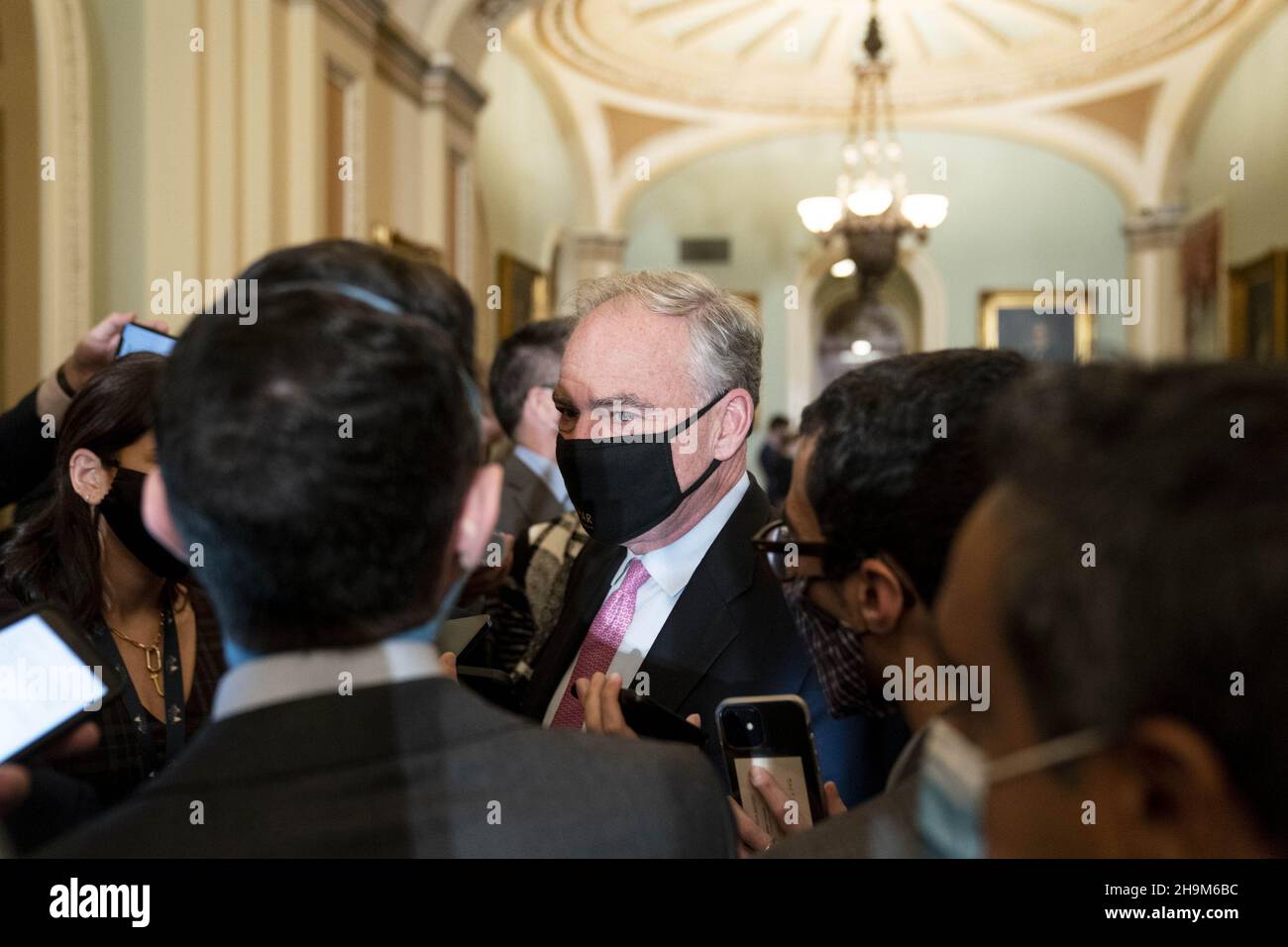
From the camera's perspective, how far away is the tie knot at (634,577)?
216 cm

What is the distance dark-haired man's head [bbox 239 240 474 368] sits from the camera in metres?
1.20

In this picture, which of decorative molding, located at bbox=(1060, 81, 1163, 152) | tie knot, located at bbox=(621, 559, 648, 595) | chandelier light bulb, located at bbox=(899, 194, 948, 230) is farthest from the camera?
decorative molding, located at bbox=(1060, 81, 1163, 152)

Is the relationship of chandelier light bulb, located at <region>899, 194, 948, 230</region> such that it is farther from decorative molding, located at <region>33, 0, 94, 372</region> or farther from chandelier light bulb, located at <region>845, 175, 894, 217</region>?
decorative molding, located at <region>33, 0, 94, 372</region>

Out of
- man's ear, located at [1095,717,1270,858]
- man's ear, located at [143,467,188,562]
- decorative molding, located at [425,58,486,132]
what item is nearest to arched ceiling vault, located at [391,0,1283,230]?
decorative molding, located at [425,58,486,132]

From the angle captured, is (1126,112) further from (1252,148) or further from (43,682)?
(43,682)

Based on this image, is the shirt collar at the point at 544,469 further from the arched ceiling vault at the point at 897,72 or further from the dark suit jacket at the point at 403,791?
the arched ceiling vault at the point at 897,72

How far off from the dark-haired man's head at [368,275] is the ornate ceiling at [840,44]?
10789 millimetres

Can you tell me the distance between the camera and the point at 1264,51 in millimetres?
11000

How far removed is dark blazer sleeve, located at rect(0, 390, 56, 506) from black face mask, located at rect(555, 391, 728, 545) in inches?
54.0

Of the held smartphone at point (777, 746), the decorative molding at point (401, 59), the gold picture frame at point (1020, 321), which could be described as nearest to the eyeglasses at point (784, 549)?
the held smartphone at point (777, 746)

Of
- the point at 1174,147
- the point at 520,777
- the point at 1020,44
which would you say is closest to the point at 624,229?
the point at 1020,44

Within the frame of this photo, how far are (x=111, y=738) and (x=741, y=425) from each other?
1277mm

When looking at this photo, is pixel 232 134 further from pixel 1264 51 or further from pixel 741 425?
pixel 1264 51

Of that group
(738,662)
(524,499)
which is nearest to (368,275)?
(738,662)
